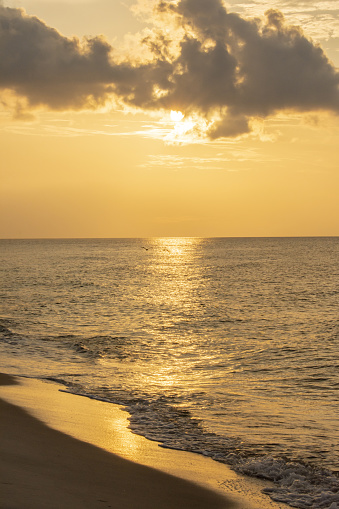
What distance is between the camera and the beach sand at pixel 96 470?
8.39m

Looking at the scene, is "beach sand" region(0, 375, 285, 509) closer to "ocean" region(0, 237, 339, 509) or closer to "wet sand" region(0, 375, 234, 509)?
"wet sand" region(0, 375, 234, 509)

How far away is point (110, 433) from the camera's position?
40.5 feet

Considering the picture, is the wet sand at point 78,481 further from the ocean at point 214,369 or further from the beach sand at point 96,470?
the ocean at point 214,369

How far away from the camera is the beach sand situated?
27.5ft

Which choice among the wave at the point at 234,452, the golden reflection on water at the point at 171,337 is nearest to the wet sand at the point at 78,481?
the wave at the point at 234,452

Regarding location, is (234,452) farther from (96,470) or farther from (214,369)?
(214,369)

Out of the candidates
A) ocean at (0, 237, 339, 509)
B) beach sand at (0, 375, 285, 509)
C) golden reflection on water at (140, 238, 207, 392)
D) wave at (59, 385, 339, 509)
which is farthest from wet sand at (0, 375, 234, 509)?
golden reflection on water at (140, 238, 207, 392)

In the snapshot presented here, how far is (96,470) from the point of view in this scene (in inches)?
387

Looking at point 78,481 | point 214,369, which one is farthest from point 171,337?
point 78,481

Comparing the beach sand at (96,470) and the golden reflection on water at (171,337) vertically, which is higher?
the beach sand at (96,470)

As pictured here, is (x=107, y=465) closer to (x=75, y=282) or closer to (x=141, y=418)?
(x=141, y=418)

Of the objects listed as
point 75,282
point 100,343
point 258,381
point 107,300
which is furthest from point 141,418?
point 75,282

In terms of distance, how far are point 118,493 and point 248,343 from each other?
60.6 feet

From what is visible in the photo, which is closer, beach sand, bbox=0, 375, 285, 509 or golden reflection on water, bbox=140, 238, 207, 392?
beach sand, bbox=0, 375, 285, 509
